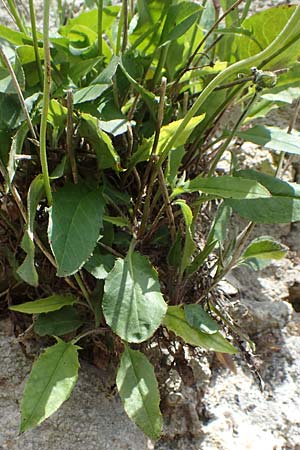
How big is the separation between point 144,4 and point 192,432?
0.60m

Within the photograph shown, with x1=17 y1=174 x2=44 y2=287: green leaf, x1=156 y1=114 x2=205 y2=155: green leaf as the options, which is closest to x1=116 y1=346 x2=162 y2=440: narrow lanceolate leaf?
x1=17 y1=174 x2=44 y2=287: green leaf

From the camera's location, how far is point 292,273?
1.10 meters

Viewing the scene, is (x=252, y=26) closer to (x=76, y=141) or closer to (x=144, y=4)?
(x=144, y=4)

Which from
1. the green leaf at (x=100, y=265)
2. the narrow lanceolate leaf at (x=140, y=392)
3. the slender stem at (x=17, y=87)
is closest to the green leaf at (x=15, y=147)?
the slender stem at (x=17, y=87)

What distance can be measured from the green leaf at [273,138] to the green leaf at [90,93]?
22 cm

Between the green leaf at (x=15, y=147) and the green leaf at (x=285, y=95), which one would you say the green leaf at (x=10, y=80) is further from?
the green leaf at (x=285, y=95)

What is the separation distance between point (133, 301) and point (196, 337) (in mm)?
110

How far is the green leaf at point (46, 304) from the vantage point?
80cm

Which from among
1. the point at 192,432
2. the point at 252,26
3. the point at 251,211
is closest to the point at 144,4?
the point at 252,26

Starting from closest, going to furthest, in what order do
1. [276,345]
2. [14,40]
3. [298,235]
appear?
[14,40]
[276,345]
[298,235]

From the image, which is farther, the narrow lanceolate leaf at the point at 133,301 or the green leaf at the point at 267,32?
the green leaf at the point at 267,32

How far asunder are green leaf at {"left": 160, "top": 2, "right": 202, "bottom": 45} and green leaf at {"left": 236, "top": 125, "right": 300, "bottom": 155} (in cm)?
16

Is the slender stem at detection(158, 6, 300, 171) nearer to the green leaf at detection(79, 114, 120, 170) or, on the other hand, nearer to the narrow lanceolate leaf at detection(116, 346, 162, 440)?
the green leaf at detection(79, 114, 120, 170)

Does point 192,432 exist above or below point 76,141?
below
